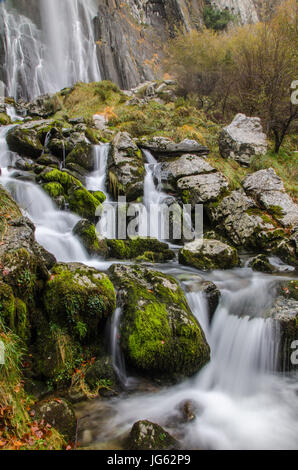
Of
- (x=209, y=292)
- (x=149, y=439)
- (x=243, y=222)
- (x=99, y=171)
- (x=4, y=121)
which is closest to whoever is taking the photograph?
(x=149, y=439)

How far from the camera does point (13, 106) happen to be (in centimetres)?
1609

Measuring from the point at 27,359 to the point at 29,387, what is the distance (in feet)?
1.19

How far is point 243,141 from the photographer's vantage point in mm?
12242

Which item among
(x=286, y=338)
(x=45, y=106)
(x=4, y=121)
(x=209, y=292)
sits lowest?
(x=286, y=338)

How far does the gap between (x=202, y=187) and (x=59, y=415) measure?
8415 millimetres

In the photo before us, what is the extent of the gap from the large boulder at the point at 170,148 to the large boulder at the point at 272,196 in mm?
2691

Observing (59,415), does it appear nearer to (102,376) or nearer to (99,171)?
(102,376)

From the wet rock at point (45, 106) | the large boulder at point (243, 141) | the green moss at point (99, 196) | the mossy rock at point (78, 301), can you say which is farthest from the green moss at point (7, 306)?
the wet rock at point (45, 106)

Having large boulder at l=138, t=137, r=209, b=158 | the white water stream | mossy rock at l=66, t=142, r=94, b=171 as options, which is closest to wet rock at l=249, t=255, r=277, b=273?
the white water stream

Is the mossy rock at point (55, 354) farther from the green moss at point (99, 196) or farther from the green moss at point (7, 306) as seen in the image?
the green moss at point (99, 196)

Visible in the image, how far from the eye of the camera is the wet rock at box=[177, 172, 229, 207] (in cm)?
951

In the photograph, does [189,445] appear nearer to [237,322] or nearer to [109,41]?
[237,322]

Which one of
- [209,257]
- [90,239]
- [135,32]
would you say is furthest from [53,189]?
[135,32]
